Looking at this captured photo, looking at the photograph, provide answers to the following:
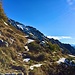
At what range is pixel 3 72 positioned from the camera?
39.8 metres

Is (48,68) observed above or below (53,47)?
below

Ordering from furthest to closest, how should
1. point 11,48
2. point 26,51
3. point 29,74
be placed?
point 26,51 → point 11,48 → point 29,74

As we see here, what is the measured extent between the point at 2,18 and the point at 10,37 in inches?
675

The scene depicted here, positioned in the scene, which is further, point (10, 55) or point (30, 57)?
point (30, 57)

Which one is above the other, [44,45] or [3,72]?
[44,45]

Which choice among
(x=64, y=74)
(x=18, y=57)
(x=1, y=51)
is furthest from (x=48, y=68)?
(x=1, y=51)

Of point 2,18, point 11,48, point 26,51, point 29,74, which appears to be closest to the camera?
point 29,74

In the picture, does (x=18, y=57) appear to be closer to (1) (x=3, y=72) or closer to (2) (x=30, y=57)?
(2) (x=30, y=57)

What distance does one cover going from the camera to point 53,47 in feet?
209

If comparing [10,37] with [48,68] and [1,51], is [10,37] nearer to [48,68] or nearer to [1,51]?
[1,51]

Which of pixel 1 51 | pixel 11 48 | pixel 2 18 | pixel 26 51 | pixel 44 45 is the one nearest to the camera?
pixel 1 51

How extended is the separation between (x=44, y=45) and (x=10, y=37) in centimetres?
1252

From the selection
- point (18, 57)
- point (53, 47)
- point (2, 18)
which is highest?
point (2, 18)

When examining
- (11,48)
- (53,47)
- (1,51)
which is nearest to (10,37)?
(11,48)
